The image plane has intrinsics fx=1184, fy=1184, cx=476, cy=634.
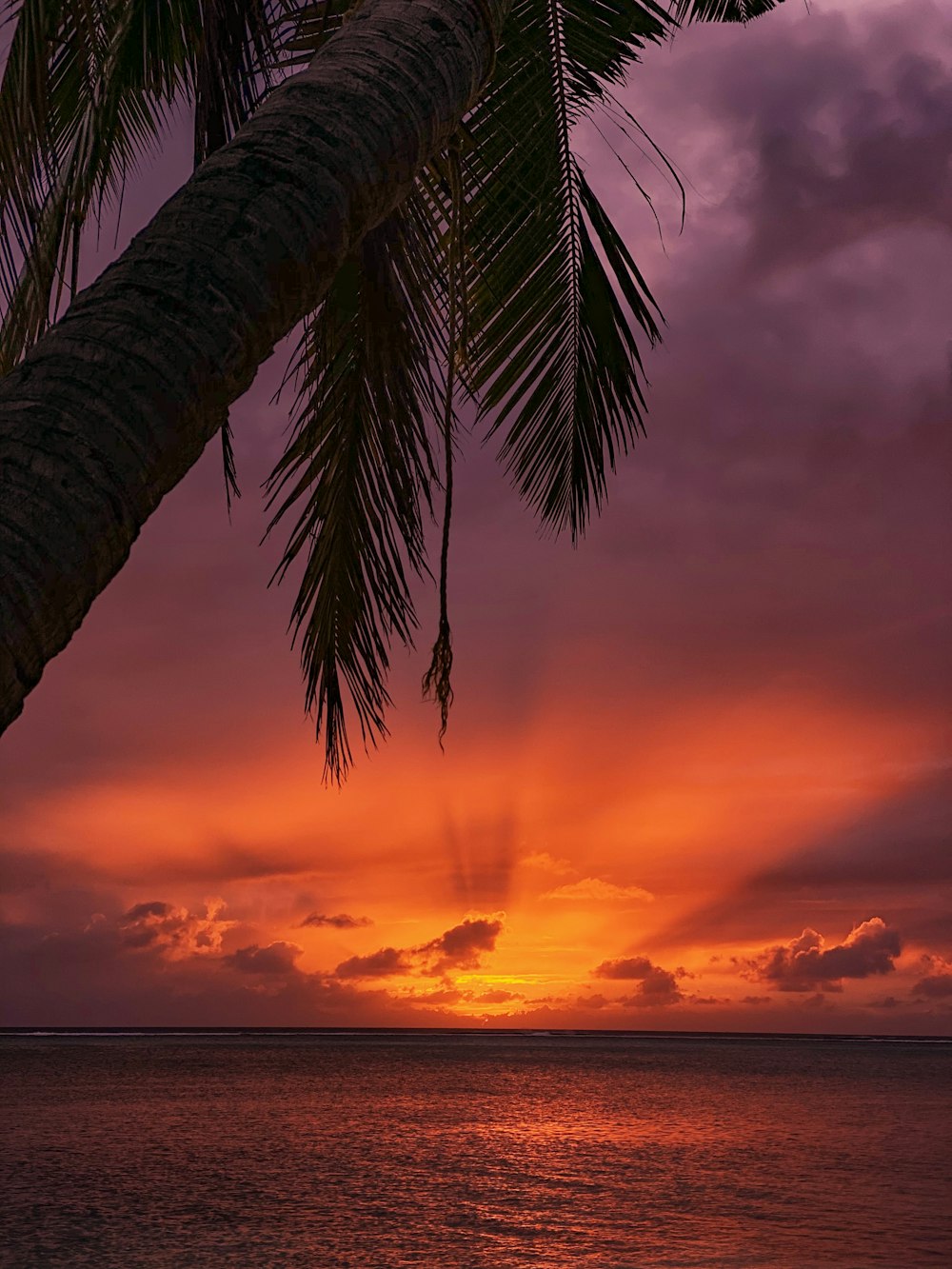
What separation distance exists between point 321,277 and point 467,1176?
19.6 metres

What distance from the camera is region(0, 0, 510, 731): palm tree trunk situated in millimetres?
1669

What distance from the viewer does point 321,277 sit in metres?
2.25

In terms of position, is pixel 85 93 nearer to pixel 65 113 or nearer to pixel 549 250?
pixel 65 113

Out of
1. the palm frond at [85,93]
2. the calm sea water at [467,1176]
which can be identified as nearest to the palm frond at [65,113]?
the palm frond at [85,93]

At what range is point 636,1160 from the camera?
21531 millimetres

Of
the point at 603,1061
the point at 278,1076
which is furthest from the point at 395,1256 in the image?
the point at 603,1061

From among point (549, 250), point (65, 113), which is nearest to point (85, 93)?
point (65, 113)

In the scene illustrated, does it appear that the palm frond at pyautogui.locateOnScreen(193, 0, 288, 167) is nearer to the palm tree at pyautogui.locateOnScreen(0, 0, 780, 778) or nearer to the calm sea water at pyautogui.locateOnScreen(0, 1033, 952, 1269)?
the palm tree at pyautogui.locateOnScreen(0, 0, 780, 778)

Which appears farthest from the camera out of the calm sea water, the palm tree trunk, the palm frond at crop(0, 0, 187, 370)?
the calm sea water

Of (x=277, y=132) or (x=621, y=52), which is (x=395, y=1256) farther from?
(x=277, y=132)

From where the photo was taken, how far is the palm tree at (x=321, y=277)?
1774 mm

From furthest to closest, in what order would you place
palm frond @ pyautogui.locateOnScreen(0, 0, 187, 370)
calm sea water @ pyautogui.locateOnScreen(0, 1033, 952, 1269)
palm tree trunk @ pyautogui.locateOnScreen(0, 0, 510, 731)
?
calm sea water @ pyautogui.locateOnScreen(0, 1033, 952, 1269)
palm frond @ pyautogui.locateOnScreen(0, 0, 187, 370)
palm tree trunk @ pyautogui.locateOnScreen(0, 0, 510, 731)

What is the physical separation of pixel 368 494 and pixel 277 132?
109 inches

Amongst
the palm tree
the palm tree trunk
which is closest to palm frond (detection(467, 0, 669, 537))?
the palm tree
